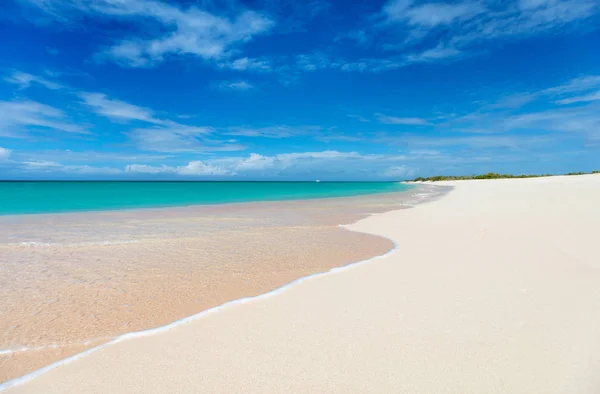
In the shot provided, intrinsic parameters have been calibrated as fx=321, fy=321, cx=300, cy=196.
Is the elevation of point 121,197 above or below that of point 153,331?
above

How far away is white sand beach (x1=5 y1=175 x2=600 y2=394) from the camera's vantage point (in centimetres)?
253

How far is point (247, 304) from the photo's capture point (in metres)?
4.15

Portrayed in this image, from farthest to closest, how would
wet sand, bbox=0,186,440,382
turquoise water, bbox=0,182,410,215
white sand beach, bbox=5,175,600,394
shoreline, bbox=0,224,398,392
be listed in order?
turquoise water, bbox=0,182,410,215
wet sand, bbox=0,186,440,382
shoreline, bbox=0,224,398,392
white sand beach, bbox=5,175,600,394

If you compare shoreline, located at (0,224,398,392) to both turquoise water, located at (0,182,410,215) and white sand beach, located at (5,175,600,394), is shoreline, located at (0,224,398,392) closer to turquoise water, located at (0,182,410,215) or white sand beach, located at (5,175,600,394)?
white sand beach, located at (5,175,600,394)

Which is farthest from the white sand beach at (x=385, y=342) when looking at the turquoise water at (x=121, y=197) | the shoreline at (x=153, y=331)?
the turquoise water at (x=121, y=197)

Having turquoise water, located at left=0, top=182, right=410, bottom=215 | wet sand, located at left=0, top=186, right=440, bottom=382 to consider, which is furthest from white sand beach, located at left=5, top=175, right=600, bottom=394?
turquoise water, located at left=0, top=182, right=410, bottom=215

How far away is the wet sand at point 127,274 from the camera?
12.1ft

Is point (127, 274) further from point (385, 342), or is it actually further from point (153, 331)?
point (385, 342)

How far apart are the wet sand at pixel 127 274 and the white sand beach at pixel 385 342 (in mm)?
607

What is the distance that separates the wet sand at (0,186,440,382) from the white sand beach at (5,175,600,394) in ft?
1.99

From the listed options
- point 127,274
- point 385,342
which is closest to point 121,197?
point 127,274

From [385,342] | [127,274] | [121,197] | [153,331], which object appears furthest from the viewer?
[121,197]

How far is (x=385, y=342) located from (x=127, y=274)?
484cm

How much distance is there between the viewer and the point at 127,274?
5.84 metres
